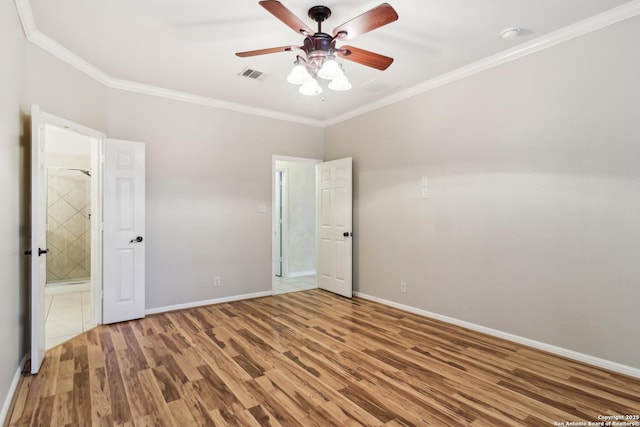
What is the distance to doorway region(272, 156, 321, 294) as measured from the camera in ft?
21.3

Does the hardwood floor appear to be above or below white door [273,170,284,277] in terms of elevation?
below

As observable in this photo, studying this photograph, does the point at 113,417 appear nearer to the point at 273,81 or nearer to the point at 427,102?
the point at 273,81

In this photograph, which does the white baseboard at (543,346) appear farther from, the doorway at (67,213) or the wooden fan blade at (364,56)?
the doorway at (67,213)

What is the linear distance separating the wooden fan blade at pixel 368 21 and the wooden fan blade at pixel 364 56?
13 cm

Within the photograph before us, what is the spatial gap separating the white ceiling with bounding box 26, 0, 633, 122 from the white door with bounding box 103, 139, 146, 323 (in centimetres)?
96

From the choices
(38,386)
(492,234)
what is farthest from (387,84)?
(38,386)

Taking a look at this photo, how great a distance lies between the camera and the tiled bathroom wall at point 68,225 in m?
5.49

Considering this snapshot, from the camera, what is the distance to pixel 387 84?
3.97 metres

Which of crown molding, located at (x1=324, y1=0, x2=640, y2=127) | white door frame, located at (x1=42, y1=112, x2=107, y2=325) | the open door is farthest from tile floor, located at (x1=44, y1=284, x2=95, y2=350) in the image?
crown molding, located at (x1=324, y1=0, x2=640, y2=127)

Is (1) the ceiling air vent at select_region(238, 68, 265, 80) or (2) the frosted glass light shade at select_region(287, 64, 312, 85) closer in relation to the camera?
(2) the frosted glass light shade at select_region(287, 64, 312, 85)

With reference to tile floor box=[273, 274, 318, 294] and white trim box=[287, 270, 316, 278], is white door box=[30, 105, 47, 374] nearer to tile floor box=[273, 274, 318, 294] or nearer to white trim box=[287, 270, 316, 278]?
tile floor box=[273, 274, 318, 294]

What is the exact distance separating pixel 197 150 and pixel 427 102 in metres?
3.09

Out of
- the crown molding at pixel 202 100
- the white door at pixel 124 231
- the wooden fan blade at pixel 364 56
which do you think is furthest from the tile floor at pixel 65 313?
the wooden fan blade at pixel 364 56

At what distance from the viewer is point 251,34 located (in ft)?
9.33
